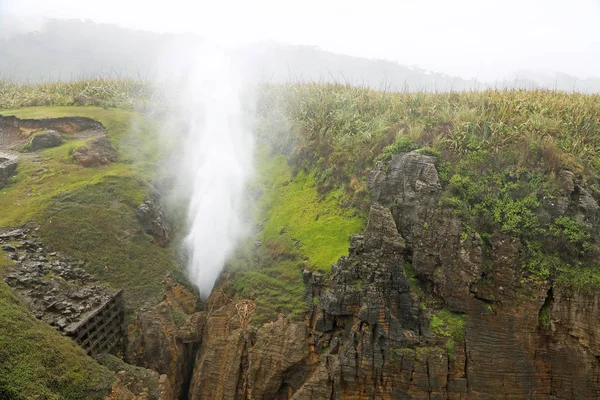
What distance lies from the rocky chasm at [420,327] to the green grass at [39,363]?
1982 mm

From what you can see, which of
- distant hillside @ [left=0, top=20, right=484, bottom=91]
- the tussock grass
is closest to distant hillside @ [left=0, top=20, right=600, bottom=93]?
distant hillside @ [left=0, top=20, right=484, bottom=91]

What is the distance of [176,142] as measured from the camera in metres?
18.0

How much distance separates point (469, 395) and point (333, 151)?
8124 millimetres

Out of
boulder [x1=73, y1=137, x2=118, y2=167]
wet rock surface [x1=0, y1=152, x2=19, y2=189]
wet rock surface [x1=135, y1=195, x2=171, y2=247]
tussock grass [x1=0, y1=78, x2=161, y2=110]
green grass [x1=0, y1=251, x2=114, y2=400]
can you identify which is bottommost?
green grass [x1=0, y1=251, x2=114, y2=400]

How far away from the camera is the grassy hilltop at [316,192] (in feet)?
28.1

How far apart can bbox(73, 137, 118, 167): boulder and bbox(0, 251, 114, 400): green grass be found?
719 cm

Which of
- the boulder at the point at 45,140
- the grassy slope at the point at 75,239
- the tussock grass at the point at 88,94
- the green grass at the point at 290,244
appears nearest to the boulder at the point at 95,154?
the grassy slope at the point at 75,239

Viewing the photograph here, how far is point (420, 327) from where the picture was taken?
8797 mm

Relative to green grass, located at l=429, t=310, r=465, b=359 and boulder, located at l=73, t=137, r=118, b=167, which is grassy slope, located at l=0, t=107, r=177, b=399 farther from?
green grass, located at l=429, t=310, r=465, b=359

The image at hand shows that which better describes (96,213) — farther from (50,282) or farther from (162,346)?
(162,346)

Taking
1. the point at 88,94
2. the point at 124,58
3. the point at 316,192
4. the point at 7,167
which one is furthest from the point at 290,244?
the point at 124,58

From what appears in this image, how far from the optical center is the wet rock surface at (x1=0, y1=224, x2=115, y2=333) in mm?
9578

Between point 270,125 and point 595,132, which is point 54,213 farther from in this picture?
point 595,132

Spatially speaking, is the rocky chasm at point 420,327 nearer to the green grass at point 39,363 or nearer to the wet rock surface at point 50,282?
the wet rock surface at point 50,282
